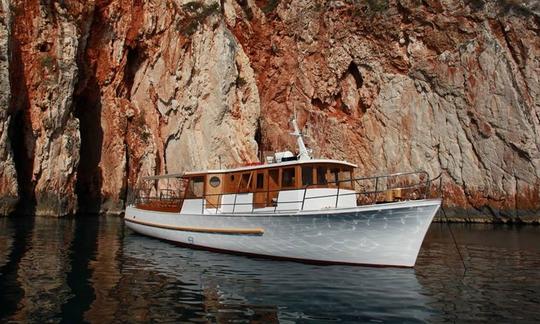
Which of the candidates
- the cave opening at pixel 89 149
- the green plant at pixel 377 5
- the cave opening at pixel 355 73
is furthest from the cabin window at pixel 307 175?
the green plant at pixel 377 5

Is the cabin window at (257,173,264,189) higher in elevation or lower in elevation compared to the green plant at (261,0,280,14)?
lower

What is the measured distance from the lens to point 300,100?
1639 inches

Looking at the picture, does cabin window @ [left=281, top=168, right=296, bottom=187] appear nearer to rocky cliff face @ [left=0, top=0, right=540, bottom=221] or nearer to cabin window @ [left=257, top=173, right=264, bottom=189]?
cabin window @ [left=257, top=173, right=264, bottom=189]

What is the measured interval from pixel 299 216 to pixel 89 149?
26.7 m

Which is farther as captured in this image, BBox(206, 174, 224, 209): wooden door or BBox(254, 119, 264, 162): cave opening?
BBox(254, 119, 264, 162): cave opening

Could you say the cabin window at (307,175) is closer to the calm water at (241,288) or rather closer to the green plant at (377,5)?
the calm water at (241,288)

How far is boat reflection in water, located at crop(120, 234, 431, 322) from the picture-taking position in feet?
26.7

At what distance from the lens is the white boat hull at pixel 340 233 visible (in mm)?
12188

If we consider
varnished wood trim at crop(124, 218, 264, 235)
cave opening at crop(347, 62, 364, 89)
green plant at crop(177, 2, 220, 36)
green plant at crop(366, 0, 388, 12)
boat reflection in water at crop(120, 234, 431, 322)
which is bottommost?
boat reflection in water at crop(120, 234, 431, 322)

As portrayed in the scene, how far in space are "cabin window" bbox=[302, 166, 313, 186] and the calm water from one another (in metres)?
2.68

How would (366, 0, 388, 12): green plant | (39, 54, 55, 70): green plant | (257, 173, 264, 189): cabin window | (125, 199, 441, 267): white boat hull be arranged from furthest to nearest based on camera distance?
(366, 0, 388, 12): green plant, (39, 54, 55, 70): green plant, (257, 173, 264, 189): cabin window, (125, 199, 441, 267): white boat hull

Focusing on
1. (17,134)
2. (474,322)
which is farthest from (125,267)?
(17,134)

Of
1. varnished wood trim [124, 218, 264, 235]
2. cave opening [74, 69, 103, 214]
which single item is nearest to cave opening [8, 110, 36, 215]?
cave opening [74, 69, 103, 214]

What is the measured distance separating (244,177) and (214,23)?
2539cm
